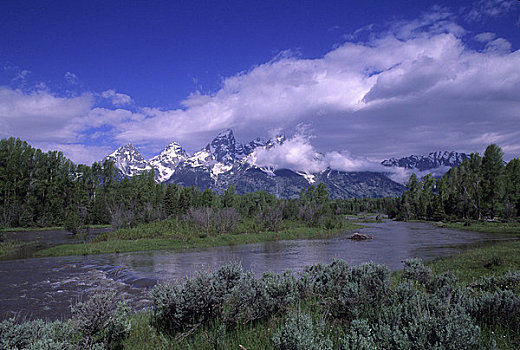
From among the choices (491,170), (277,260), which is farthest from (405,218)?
(277,260)

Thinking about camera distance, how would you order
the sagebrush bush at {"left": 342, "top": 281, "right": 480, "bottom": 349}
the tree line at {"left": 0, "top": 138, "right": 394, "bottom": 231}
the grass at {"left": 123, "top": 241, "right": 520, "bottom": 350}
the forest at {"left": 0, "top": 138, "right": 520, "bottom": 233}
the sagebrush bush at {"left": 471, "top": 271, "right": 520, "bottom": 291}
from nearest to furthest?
the sagebrush bush at {"left": 342, "top": 281, "right": 480, "bottom": 349} → the grass at {"left": 123, "top": 241, "right": 520, "bottom": 350} → the sagebrush bush at {"left": 471, "top": 271, "right": 520, "bottom": 291} → the tree line at {"left": 0, "top": 138, "right": 394, "bottom": 231} → the forest at {"left": 0, "top": 138, "right": 520, "bottom": 233}

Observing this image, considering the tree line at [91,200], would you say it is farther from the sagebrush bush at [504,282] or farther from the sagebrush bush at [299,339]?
the sagebrush bush at [299,339]

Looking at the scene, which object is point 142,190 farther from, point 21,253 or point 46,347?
point 46,347

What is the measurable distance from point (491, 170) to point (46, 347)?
83.3 m

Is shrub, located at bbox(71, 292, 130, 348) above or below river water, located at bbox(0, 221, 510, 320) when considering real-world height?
above

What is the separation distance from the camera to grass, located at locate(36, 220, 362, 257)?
3286 centimetres

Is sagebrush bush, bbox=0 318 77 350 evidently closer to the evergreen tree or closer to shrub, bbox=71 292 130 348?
shrub, bbox=71 292 130 348

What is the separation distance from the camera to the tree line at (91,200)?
57.0 metres

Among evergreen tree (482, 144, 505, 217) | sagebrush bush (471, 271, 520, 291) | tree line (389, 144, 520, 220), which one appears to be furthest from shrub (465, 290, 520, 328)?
evergreen tree (482, 144, 505, 217)

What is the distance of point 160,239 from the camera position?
39125 millimetres

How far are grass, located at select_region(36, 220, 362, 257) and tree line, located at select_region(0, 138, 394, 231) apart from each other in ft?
15.4

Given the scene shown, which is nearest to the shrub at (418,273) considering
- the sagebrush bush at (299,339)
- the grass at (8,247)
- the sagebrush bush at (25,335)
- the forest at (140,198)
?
the sagebrush bush at (299,339)

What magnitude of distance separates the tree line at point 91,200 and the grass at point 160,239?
15.4ft

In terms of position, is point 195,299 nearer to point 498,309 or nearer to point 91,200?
point 498,309
